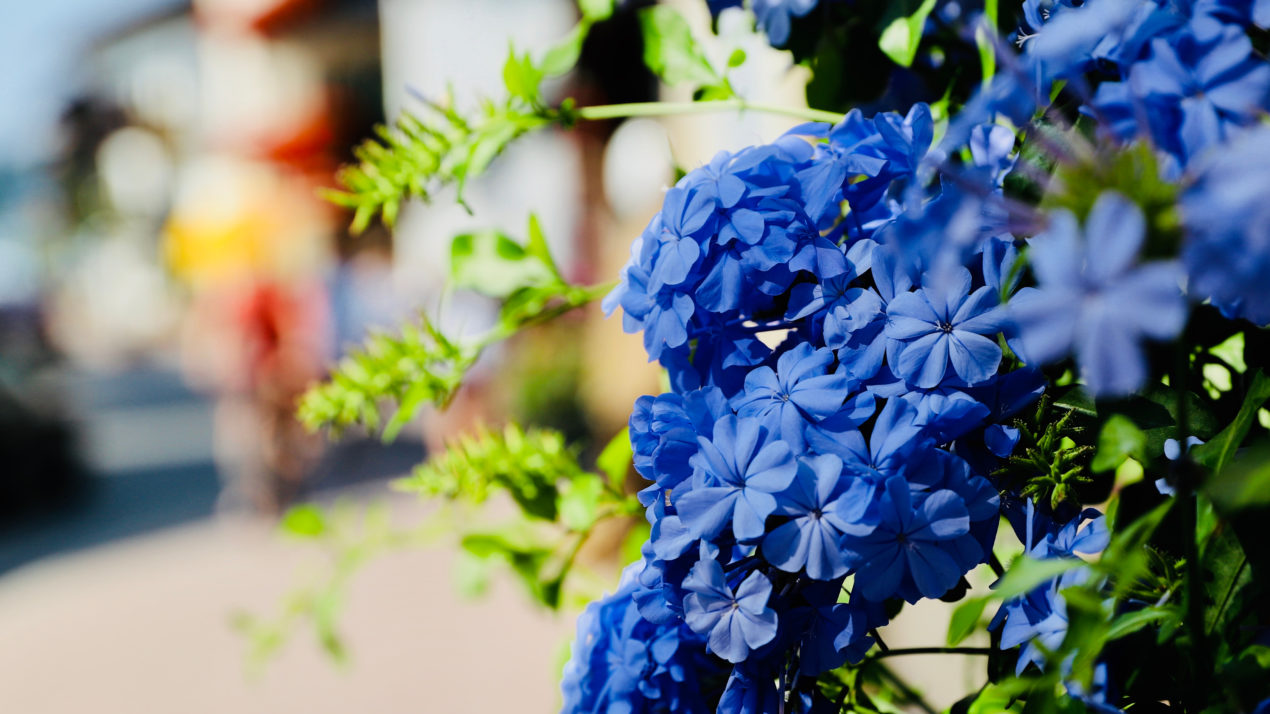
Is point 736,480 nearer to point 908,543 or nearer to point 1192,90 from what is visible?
point 908,543

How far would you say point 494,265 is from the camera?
2.32 ft

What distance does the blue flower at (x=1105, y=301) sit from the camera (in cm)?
27

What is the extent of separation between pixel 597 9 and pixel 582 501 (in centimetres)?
33

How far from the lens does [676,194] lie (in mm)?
486

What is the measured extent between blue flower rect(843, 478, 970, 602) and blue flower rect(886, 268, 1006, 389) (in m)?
0.05

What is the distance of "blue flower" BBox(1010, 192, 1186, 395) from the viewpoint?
0.27 metres

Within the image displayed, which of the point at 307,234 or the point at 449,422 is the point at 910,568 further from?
the point at 307,234

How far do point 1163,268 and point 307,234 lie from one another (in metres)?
11.2

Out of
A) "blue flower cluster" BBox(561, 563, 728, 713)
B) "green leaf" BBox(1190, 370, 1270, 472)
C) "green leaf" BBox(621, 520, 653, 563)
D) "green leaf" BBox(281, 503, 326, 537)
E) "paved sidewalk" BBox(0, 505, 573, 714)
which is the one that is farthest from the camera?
"paved sidewalk" BBox(0, 505, 573, 714)

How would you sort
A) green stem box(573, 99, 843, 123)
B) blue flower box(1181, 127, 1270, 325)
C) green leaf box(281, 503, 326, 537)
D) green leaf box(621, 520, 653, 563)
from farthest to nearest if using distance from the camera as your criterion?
green leaf box(281, 503, 326, 537), green leaf box(621, 520, 653, 563), green stem box(573, 99, 843, 123), blue flower box(1181, 127, 1270, 325)

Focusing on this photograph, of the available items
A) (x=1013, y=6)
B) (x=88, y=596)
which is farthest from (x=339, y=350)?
(x=1013, y=6)

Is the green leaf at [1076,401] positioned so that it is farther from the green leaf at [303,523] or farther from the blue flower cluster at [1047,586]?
the green leaf at [303,523]

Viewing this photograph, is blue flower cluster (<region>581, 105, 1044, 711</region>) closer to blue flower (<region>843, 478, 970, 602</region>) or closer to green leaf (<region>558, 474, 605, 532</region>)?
blue flower (<region>843, 478, 970, 602</region>)

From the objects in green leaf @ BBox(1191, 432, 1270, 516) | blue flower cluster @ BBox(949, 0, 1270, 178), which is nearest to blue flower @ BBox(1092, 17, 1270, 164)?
blue flower cluster @ BBox(949, 0, 1270, 178)
